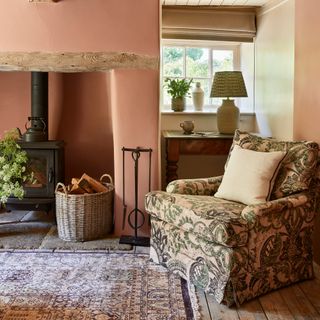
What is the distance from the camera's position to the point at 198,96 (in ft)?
14.7

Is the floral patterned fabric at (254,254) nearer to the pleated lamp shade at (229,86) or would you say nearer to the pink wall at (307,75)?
the pink wall at (307,75)

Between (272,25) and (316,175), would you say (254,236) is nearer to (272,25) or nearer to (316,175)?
(316,175)

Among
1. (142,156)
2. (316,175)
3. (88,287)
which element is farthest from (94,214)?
(316,175)

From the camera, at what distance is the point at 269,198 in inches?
108

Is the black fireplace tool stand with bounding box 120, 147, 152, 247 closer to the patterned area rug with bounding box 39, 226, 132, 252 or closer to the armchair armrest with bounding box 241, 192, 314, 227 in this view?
the patterned area rug with bounding box 39, 226, 132, 252

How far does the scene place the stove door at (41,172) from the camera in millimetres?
3656

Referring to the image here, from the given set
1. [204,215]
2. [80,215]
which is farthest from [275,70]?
[80,215]

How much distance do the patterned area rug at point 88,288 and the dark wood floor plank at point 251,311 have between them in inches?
9.8

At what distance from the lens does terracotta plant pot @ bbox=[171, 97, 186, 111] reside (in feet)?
14.4

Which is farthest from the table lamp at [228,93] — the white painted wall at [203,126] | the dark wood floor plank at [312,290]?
the dark wood floor plank at [312,290]

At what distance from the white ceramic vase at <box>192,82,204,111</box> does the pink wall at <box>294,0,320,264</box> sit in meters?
1.39

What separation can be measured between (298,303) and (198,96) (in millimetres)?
2539

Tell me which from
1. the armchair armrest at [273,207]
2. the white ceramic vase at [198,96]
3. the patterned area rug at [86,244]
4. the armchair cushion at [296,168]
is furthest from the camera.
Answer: the white ceramic vase at [198,96]

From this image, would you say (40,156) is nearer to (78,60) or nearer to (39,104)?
(39,104)
